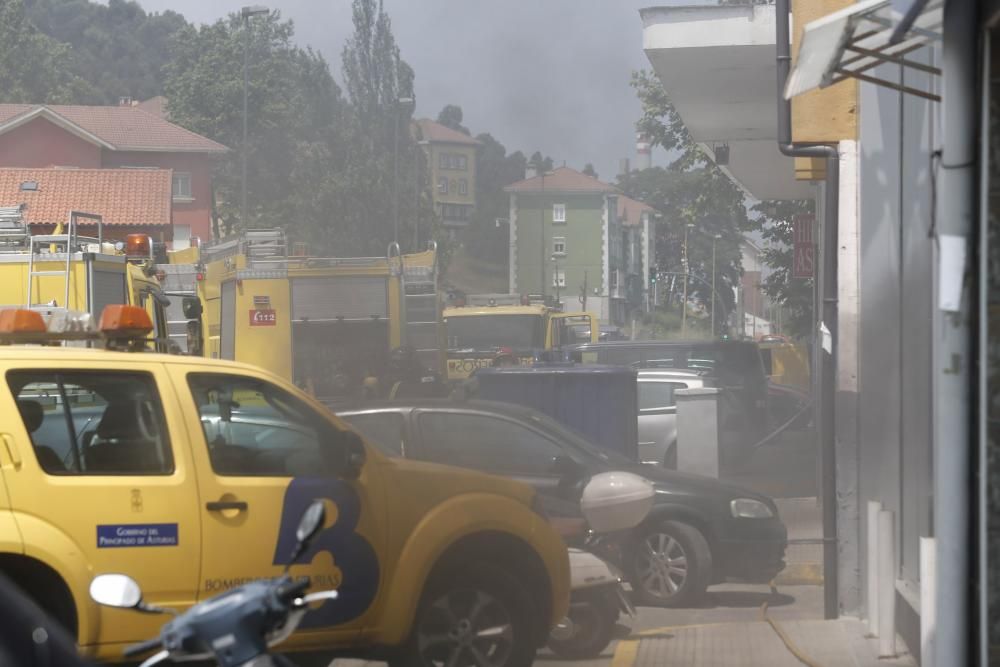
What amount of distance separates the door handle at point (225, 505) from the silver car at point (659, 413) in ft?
34.0

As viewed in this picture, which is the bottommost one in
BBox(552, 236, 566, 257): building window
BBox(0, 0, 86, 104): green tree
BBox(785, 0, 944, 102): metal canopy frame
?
BBox(785, 0, 944, 102): metal canopy frame

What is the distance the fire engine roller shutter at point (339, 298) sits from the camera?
66.6ft

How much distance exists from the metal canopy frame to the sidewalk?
11.3 feet

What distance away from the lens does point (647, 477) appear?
9570mm

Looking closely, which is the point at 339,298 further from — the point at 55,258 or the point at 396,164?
the point at 396,164

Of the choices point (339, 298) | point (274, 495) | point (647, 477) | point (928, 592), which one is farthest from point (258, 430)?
point (339, 298)

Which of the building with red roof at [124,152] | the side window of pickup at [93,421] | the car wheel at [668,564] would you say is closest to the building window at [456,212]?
the building with red roof at [124,152]

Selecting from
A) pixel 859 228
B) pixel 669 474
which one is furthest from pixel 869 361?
pixel 669 474

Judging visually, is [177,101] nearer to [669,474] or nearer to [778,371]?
[778,371]

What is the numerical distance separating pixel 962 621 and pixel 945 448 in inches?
22.3

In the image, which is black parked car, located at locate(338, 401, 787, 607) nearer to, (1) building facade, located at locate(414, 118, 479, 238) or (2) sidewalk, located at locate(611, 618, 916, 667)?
(2) sidewalk, located at locate(611, 618, 916, 667)

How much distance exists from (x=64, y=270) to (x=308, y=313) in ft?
25.7

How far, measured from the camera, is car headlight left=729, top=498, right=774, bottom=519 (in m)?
9.70

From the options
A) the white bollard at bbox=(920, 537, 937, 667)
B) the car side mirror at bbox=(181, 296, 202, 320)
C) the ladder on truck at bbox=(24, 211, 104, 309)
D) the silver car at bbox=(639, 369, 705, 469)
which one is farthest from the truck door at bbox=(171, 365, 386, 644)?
the silver car at bbox=(639, 369, 705, 469)
